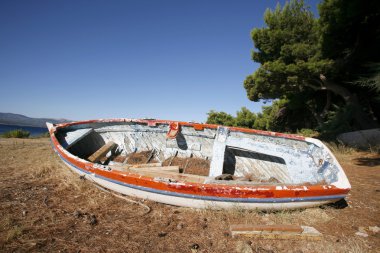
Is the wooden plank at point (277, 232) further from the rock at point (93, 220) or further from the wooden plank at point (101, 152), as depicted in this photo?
the wooden plank at point (101, 152)

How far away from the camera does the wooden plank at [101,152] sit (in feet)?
17.2

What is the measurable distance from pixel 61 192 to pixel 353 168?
6587 millimetres

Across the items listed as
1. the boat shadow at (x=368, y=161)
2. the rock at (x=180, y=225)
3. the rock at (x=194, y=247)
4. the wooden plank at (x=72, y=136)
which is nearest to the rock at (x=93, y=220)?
the rock at (x=180, y=225)

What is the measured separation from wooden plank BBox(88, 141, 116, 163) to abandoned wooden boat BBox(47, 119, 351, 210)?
25 millimetres

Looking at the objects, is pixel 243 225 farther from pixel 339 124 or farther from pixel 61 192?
pixel 339 124

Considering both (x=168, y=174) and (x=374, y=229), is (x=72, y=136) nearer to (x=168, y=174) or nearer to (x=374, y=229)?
(x=168, y=174)

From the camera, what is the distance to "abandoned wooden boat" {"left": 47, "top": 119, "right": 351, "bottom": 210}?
2.83m

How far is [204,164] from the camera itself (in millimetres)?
5074

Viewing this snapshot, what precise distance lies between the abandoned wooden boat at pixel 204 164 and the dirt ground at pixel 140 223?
0.17 meters

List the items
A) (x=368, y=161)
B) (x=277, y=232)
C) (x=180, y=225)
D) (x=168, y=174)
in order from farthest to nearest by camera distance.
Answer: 1. (x=368, y=161)
2. (x=168, y=174)
3. (x=180, y=225)
4. (x=277, y=232)

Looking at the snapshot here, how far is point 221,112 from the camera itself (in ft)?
75.6

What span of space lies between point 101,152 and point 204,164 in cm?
260

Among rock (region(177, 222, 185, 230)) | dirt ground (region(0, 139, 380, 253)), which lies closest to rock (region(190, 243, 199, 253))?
dirt ground (region(0, 139, 380, 253))

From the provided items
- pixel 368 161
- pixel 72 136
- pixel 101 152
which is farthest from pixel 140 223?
pixel 368 161
